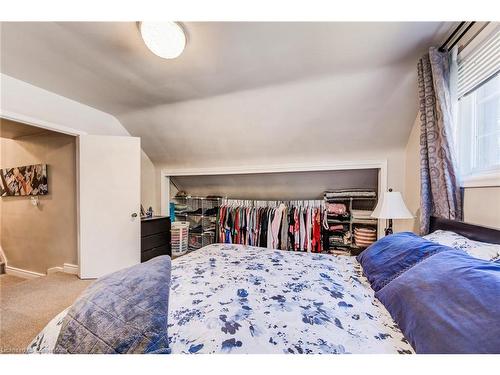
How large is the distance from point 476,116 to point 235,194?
2.87 meters

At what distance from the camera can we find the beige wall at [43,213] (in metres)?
2.70

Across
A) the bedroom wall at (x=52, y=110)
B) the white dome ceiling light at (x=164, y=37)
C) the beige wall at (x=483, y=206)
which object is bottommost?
the beige wall at (x=483, y=206)

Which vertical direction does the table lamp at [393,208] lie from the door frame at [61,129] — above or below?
below

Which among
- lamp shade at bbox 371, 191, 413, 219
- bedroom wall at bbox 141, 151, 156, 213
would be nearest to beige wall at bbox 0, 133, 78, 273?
bedroom wall at bbox 141, 151, 156, 213

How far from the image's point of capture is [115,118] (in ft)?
9.69

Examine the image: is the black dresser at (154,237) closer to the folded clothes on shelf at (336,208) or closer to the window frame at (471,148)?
the folded clothes on shelf at (336,208)

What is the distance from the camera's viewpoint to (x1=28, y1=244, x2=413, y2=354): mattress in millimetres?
688

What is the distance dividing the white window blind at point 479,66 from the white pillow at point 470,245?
947 millimetres

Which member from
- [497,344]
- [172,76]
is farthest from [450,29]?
[172,76]

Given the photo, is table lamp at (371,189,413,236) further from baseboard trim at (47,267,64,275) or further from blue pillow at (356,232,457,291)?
baseboard trim at (47,267,64,275)

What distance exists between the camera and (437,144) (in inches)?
57.9

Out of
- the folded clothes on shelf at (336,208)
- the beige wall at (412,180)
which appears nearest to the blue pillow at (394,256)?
the beige wall at (412,180)

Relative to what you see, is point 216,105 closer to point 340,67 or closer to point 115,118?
point 340,67

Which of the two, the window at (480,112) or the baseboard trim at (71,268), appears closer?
the window at (480,112)
